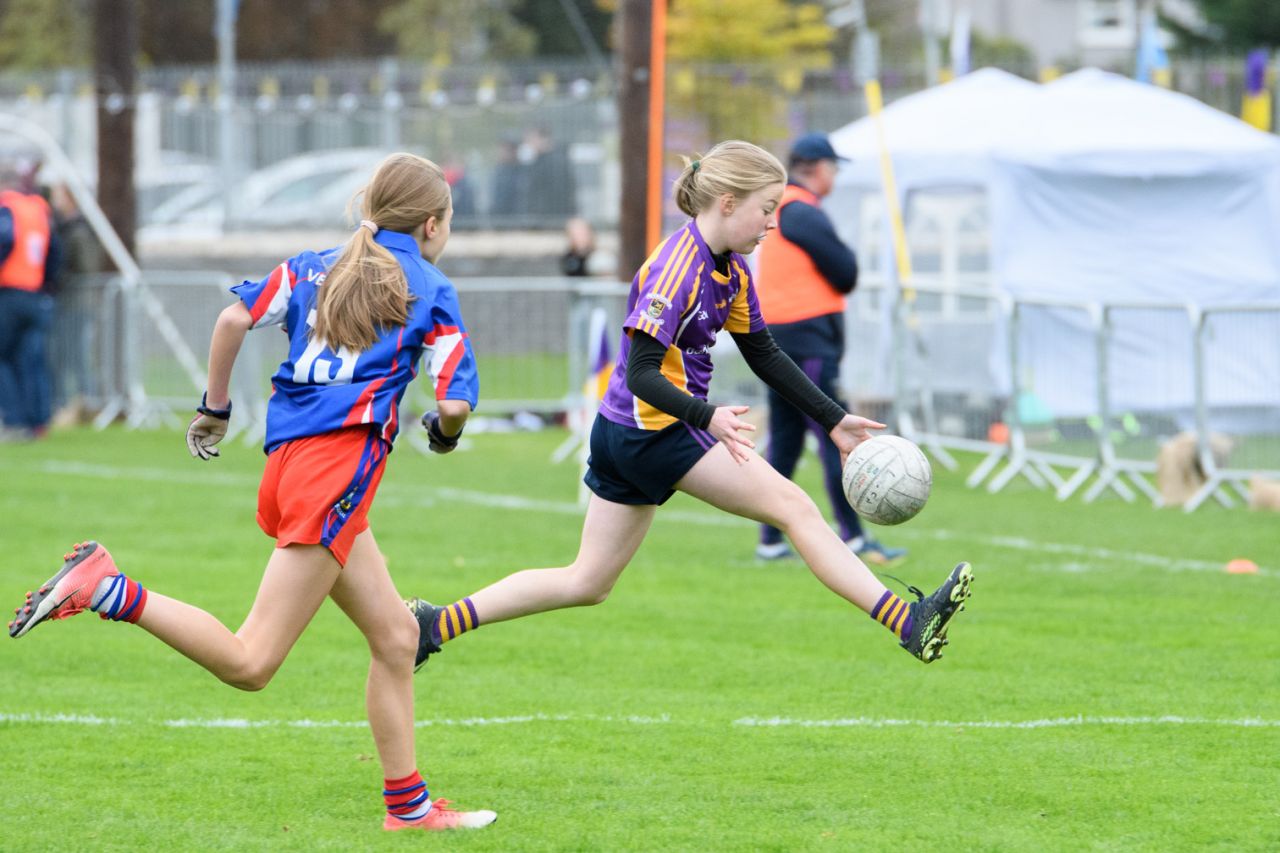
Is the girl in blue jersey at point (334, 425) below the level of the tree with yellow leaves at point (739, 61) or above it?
below

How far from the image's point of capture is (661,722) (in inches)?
268

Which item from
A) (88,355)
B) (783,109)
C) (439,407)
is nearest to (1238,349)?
(439,407)

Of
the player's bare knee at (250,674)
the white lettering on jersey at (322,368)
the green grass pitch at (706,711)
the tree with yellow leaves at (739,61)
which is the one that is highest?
the tree with yellow leaves at (739,61)

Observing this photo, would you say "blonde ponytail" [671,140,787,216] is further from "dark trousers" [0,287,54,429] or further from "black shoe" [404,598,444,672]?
"dark trousers" [0,287,54,429]

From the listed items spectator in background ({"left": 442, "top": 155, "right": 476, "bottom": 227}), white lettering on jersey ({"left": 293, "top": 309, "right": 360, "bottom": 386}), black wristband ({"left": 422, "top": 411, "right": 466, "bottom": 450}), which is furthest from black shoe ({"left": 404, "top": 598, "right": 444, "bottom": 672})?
spectator in background ({"left": 442, "top": 155, "right": 476, "bottom": 227})

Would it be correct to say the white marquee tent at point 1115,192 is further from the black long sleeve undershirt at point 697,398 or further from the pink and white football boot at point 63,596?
the pink and white football boot at point 63,596

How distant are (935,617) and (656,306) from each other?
128 centimetres

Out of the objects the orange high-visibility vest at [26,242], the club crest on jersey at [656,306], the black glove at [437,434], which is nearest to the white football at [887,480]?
the club crest on jersey at [656,306]

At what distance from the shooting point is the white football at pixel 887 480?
638 centimetres

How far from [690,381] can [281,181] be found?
74.7 feet

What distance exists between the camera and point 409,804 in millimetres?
5367

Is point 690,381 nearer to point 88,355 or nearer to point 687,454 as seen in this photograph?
point 687,454

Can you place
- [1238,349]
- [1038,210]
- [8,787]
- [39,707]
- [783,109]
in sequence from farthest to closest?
1. [783,109]
2. [1038,210]
3. [1238,349]
4. [39,707]
5. [8,787]

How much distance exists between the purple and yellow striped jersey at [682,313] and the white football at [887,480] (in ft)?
1.88
